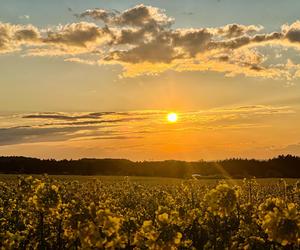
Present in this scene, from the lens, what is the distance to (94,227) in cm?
951

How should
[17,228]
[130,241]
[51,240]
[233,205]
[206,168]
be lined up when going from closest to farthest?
[130,241]
[233,205]
[51,240]
[17,228]
[206,168]

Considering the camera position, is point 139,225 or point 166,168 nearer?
point 139,225

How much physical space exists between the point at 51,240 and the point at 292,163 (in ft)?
276

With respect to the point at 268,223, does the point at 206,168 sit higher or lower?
higher

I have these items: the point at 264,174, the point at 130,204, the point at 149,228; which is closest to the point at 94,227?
the point at 149,228

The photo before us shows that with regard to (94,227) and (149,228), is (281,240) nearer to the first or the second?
(149,228)

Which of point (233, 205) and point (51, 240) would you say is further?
point (51, 240)

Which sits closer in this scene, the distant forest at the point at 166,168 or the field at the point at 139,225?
the field at the point at 139,225

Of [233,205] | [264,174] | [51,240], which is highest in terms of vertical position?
[264,174]

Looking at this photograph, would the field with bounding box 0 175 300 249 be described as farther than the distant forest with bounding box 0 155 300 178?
No

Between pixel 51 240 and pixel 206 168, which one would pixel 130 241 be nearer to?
pixel 51 240

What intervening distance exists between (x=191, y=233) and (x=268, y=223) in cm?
690

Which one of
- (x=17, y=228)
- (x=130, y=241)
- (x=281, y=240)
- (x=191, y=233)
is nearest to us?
(x=281, y=240)

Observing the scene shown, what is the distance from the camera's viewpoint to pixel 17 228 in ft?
57.6
